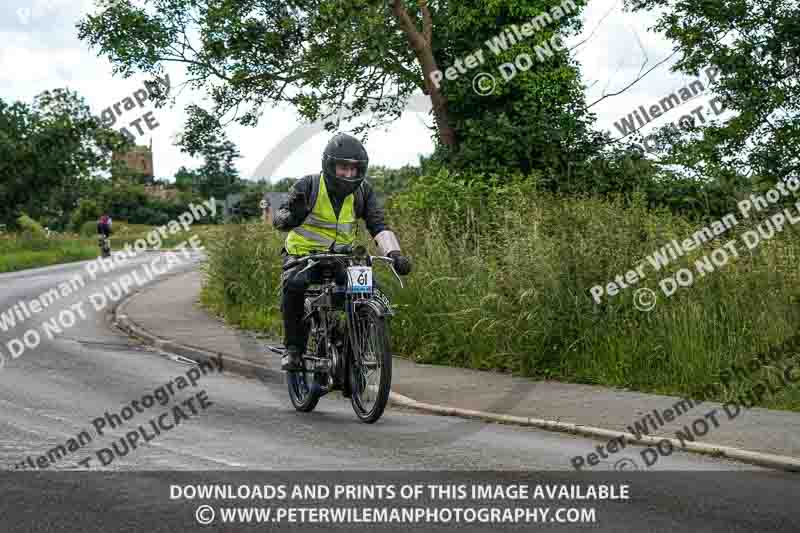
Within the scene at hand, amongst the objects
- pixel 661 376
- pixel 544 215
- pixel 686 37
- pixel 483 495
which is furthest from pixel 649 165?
pixel 483 495

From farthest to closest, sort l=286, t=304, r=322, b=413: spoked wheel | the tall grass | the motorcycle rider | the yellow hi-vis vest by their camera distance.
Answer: the tall grass, l=286, t=304, r=322, b=413: spoked wheel, the yellow hi-vis vest, the motorcycle rider

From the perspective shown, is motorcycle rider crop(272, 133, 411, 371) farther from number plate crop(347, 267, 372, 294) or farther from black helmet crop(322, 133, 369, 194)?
number plate crop(347, 267, 372, 294)

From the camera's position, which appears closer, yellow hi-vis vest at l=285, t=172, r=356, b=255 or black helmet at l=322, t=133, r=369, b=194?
black helmet at l=322, t=133, r=369, b=194

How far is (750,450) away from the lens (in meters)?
7.34

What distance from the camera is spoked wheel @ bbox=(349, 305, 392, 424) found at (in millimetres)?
8352

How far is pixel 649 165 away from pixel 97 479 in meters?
17.4

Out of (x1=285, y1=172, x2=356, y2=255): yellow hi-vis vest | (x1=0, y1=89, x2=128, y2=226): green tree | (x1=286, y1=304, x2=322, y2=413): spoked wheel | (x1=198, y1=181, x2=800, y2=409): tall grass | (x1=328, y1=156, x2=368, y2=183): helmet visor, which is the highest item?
(x1=0, y1=89, x2=128, y2=226): green tree

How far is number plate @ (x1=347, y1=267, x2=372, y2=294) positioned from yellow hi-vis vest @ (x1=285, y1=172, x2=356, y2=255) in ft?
2.10

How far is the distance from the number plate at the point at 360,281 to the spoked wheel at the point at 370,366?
145 millimetres

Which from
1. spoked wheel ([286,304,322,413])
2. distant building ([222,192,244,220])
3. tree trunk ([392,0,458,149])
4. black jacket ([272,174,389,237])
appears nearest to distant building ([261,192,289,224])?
black jacket ([272,174,389,237])

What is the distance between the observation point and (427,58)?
23000 mm

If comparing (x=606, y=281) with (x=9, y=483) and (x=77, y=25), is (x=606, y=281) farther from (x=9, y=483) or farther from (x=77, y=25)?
(x=77, y=25)

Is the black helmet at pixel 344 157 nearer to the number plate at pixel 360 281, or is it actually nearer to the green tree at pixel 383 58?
the number plate at pixel 360 281

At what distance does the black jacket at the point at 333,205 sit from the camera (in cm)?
905
